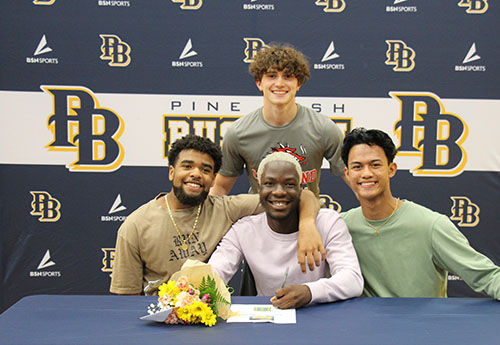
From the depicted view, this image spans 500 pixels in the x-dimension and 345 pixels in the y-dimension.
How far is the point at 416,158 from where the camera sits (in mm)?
3395

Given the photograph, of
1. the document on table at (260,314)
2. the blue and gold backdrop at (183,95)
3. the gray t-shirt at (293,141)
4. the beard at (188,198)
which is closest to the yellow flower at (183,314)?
the document on table at (260,314)

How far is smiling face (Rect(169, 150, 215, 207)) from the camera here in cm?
204

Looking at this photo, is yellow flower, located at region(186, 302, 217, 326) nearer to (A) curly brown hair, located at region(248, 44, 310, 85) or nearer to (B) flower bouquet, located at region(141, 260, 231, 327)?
(B) flower bouquet, located at region(141, 260, 231, 327)

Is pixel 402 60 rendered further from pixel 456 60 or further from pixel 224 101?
pixel 224 101

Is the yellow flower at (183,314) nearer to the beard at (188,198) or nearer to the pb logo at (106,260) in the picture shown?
the beard at (188,198)

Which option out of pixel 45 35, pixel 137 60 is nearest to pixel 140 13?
pixel 137 60

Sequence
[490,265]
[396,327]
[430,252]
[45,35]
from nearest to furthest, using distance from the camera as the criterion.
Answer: [396,327]
[490,265]
[430,252]
[45,35]

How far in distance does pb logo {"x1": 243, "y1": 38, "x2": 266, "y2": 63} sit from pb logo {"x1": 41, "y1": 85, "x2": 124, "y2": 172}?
113cm

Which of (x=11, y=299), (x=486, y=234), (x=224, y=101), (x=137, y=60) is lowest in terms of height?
(x=11, y=299)

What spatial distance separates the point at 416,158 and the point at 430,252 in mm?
1693

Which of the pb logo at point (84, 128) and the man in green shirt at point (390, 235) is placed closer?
the man in green shirt at point (390, 235)

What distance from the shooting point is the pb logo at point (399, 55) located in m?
3.35

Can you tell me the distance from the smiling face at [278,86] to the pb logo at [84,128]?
1.50 m

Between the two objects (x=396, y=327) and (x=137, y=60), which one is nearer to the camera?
(x=396, y=327)
